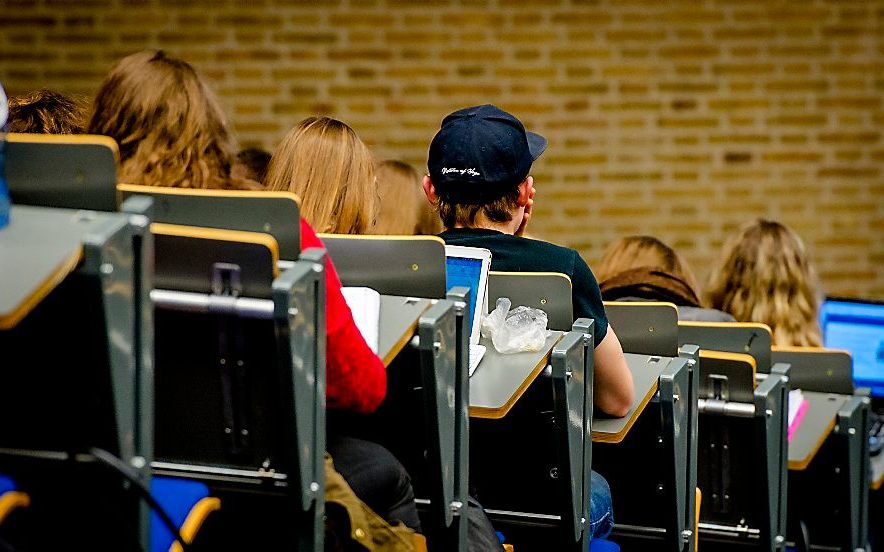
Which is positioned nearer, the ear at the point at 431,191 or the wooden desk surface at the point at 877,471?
the ear at the point at 431,191

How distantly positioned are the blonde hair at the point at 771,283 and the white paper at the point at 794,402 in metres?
0.49

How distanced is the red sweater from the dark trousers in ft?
0.51

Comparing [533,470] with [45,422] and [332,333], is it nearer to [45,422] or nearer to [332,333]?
[332,333]

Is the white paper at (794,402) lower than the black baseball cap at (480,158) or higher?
lower

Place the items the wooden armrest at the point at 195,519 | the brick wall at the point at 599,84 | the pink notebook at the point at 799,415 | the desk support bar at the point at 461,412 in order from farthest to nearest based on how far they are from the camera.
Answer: the brick wall at the point at 599,84 < the pink notebook at the point at 799,415 < the desk support bar at the point at 461,412 < the wooden armrest at the point at 195,519

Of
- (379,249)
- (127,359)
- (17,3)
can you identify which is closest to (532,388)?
(379,249)

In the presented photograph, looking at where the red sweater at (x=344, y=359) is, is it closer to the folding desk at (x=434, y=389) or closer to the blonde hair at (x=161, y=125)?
the folding desk at (x=434, y=389)

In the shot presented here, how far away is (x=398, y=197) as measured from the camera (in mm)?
4160

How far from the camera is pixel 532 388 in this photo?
303 centimetres

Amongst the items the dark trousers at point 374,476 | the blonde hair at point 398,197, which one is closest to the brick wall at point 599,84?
the blonde hair at point 398,197

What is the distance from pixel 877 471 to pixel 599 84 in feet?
6.64

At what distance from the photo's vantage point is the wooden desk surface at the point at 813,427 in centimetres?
379

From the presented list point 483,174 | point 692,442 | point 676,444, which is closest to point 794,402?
point 692,442

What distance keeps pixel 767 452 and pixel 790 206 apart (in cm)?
294
